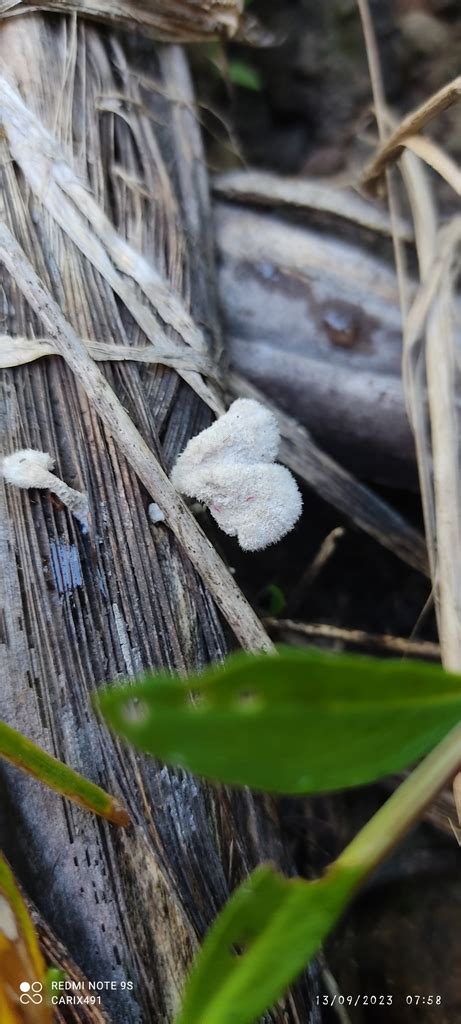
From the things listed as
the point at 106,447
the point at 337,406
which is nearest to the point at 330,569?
the point at 337,406

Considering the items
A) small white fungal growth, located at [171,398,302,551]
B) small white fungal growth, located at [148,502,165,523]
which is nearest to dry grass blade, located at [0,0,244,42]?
small white fungal growth, located at [171,398,302,551]

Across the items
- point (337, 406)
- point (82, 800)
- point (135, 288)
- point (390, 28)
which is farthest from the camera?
point (390, 28)

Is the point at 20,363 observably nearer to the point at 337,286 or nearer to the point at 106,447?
the point at 106,447

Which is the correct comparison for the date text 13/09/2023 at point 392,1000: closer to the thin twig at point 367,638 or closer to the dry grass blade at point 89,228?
the thin twig at point 367,638

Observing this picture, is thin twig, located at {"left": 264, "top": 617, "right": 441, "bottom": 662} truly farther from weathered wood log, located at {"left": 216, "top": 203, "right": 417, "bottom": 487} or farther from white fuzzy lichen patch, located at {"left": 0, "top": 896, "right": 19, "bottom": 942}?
white fuzzy lichen patch, located at {"left": 0, "top": 896, "right": 19, "bottom": 942}

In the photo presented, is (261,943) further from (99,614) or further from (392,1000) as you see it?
(392,1000)

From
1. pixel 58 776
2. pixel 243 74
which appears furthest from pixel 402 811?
pixel 243 74

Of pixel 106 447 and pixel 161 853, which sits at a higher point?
pixel 106 447
